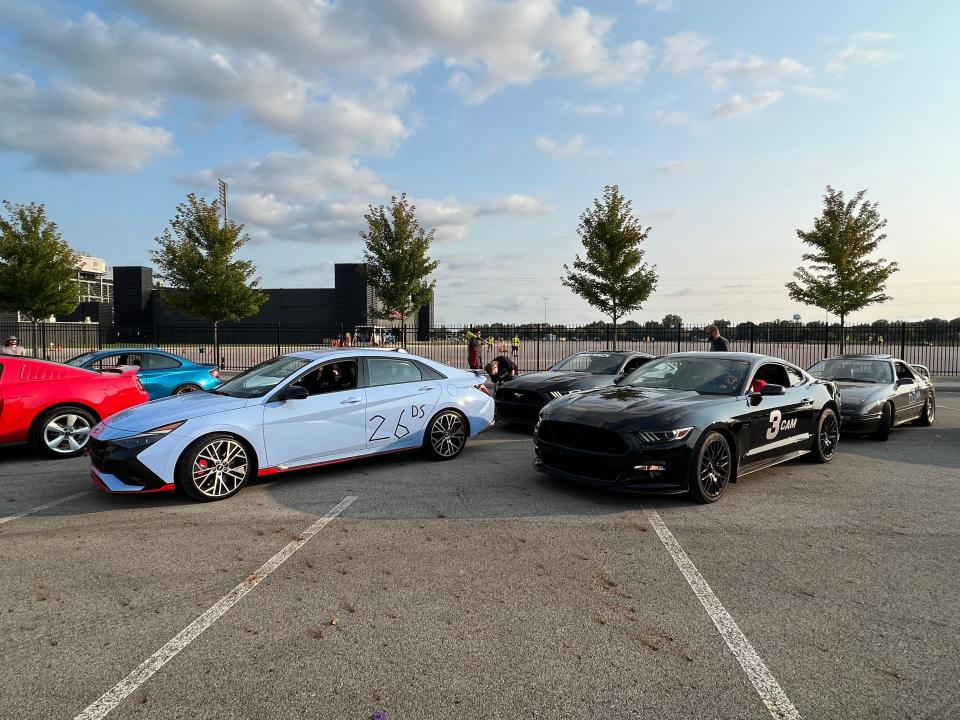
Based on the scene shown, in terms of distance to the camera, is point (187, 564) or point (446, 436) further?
point (446, 436)

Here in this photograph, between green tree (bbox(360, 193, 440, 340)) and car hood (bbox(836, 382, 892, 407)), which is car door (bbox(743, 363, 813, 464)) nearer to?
car hood (bbox(836, 382, 892, 407))

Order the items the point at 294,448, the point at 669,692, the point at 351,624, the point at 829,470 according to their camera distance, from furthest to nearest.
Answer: the point at 829,470 → the point at 294,448 → the point at 351,624 → the point at 669,692

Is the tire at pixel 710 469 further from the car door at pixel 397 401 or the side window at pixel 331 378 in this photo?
the side window at pixel 331 378

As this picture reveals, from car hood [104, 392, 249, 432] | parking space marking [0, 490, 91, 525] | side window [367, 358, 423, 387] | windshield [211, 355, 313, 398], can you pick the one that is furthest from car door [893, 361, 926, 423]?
parking space marking [0, 490, 91, 525]

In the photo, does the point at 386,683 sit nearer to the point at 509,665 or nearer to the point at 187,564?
the point at 509,665

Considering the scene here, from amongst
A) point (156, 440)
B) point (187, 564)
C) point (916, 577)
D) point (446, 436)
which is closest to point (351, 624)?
point (187, 564)

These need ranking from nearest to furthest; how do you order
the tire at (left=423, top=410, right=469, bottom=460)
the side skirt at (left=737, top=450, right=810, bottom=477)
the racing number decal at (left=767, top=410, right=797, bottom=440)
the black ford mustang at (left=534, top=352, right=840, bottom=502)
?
1. the black ford mustang at (left=534, top=352, right=840, bottom=502)
2. the side skirt at (left=737, top=450, right=810, bottom=477)
3. the racing number decal at (left=767, top=410, right=797, bottom=440)
4. the tire at (left=423, top=410, right=469, bottom=460)

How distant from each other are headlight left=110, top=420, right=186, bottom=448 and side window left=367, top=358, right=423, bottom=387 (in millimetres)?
2301

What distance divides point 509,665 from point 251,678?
1.22m

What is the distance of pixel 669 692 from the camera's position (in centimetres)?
270

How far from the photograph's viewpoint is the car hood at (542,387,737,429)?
5.70m

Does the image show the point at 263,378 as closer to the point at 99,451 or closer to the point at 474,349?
the point at 99,451

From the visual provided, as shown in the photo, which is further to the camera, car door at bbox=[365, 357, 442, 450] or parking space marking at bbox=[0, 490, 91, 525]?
car door at bbox=[365, 357, 442, 450]

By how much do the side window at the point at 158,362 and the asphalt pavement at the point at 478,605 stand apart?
618cm
